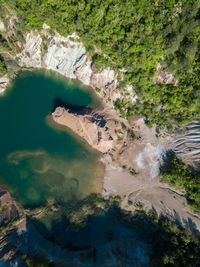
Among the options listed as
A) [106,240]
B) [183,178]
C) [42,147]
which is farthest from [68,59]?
[106,240]

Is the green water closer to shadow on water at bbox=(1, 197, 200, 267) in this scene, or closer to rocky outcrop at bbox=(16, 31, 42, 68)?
rocky outcrop at bbox=(16, 31, 42, 68)

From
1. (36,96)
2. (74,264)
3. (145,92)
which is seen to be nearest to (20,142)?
(36,96)

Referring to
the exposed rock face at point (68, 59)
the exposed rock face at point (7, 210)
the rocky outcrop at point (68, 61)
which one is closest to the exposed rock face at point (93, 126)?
the rocky outcrop at point (68, 61)

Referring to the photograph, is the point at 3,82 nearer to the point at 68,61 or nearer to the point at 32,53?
the point at 32,53

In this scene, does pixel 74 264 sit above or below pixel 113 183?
below

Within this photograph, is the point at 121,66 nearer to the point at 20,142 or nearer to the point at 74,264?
the point at 20,142

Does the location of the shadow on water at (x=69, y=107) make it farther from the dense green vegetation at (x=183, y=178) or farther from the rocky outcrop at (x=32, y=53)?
the dense green vegetation at (x=183, y=178)

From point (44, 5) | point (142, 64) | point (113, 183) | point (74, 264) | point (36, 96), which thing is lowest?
point (74, 264)
